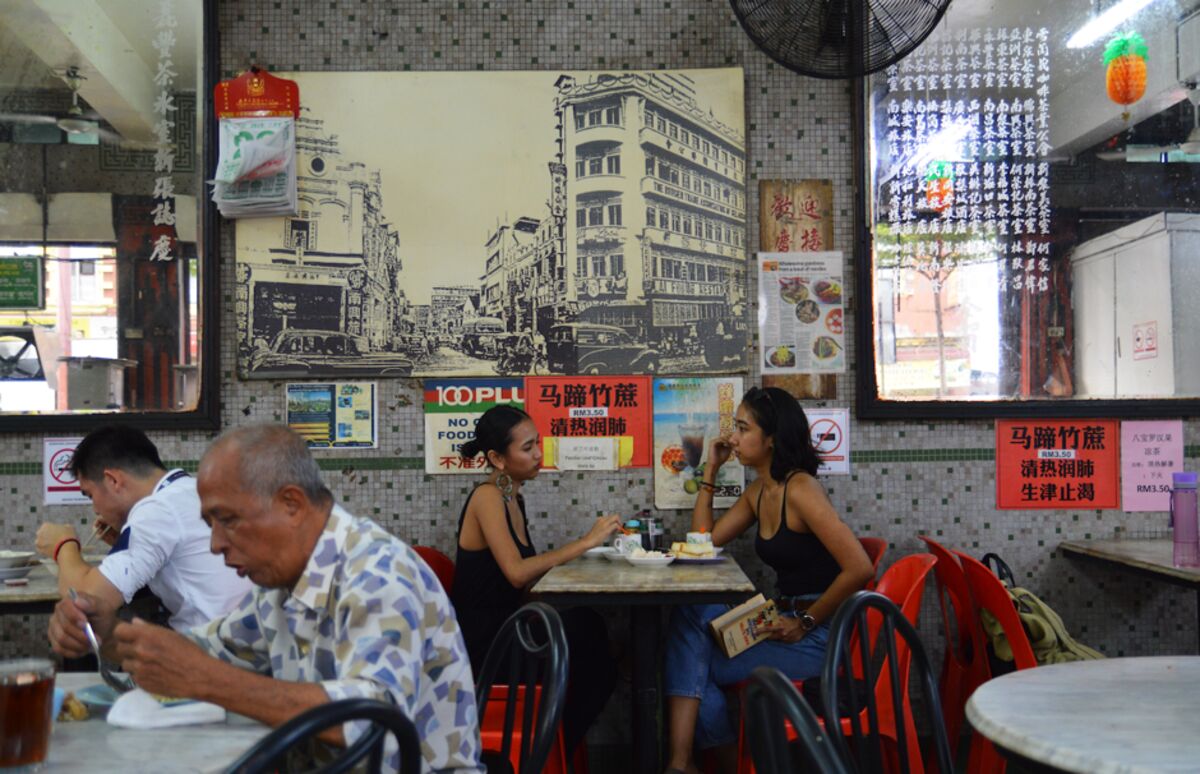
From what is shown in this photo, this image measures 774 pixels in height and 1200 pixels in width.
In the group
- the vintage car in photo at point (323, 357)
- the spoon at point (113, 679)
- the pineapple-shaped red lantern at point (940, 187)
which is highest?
the pineapple-shaped red lantern at point (940, 187)

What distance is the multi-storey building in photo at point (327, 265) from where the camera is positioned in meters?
4.39

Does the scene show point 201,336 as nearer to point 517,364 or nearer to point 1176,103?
point 517,364

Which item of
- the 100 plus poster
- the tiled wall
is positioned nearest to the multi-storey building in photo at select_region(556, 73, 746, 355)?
the 100 plus poster

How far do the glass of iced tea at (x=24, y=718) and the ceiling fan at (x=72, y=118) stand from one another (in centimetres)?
350

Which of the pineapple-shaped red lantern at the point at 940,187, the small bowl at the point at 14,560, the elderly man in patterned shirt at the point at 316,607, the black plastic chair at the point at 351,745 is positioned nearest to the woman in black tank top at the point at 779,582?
the pineapple-shaped red lantern at the point at 940,187

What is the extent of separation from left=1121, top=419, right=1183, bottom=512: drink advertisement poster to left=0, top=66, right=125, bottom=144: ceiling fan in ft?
14.7

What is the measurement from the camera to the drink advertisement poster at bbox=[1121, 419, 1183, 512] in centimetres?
441

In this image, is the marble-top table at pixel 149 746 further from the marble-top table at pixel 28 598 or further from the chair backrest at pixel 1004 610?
the chair backrest at pixel 1004 610

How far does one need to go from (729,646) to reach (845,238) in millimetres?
1836

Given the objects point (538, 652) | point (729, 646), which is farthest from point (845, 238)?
point (538, 652)

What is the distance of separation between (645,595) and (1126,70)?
9.82ft

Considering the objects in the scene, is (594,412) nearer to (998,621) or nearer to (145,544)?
(998,621)

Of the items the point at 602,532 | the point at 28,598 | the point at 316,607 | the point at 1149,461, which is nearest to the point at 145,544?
the point at 28,598

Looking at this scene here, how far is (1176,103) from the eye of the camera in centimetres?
442
